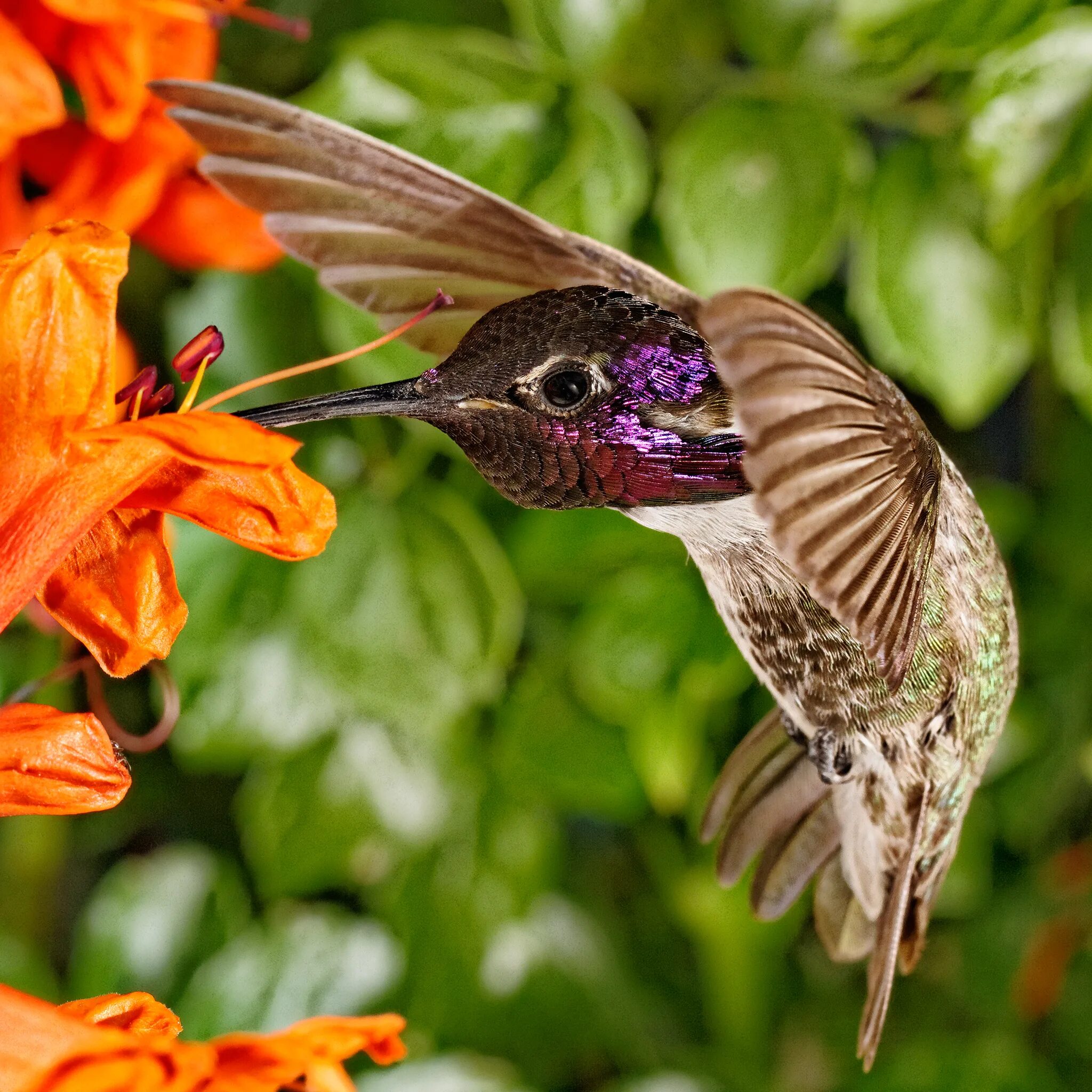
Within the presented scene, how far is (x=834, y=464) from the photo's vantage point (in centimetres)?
28

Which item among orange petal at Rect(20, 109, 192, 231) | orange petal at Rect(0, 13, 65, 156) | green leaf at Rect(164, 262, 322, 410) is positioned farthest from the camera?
green leaf at Rect(164, 262, 322, 410)

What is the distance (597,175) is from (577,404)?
30 centimetres

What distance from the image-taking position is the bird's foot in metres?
0.44

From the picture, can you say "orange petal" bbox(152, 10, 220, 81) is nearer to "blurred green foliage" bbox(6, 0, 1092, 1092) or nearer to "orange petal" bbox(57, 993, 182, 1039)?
"blurred green foliage" bbox(6, 0, 1092, 1092)

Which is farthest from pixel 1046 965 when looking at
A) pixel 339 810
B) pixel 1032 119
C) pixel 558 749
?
pixel 1032 119

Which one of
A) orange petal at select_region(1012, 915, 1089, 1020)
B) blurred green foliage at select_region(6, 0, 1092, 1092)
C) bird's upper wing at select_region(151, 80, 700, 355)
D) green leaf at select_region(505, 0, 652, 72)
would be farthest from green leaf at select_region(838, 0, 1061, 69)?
orange petal at select_region(1012, 915, 1089, 1020)

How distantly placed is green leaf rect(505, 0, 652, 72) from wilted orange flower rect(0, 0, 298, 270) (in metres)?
0.15

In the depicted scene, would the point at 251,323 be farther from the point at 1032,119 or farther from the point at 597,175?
the point at 1032,119

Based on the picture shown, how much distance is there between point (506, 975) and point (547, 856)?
112 millimetres

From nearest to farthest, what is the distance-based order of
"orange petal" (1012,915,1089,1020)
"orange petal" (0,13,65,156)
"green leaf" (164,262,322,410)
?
1. "orange petal" (0,13,65,156)
2. "green leaf" (164,262,322,410)
3. "orange petal" (1012,915,1089,1020)

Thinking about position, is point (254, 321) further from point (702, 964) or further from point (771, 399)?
point (702, 964)

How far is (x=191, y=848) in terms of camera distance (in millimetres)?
790

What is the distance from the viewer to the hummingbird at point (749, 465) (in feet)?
0.94

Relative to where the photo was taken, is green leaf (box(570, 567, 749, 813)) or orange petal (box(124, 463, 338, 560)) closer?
orange petal (box(124, 463, 338, 560))
